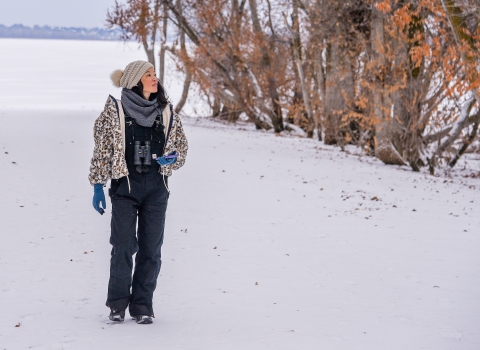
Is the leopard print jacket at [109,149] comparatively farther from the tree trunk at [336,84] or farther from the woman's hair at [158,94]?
the tree trunk at [336,84]

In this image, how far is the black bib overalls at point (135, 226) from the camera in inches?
188

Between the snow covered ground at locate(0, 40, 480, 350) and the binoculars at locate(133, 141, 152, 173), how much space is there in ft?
3.75

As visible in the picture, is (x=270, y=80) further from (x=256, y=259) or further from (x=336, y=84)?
(x=256, y=259)

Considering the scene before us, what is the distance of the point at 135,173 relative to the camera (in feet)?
15.7

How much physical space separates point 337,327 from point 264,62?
22265 millimetres

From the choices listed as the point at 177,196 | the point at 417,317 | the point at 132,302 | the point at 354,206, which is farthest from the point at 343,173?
the point at 132,302

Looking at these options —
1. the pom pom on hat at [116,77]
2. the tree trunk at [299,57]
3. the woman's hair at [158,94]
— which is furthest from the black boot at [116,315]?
the tree trunk at [299,57]

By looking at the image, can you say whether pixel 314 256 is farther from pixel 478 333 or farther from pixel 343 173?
pixel 343 173

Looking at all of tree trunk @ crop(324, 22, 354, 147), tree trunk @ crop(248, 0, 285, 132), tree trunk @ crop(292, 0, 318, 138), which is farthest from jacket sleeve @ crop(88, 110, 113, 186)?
tree trunk @ crop(248, 0, 285, 132)

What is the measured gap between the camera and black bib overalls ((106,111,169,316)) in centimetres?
478

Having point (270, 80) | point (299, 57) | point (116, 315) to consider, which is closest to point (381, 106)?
point (299, 57)

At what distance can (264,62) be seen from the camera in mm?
26672

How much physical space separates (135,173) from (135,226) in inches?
15.0

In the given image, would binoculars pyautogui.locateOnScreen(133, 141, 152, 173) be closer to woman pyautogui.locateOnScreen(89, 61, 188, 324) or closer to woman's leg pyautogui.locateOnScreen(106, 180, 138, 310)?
woman pyautogui.locateOnScreen(89, 61, 188, 324)
